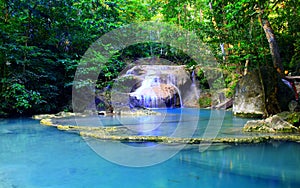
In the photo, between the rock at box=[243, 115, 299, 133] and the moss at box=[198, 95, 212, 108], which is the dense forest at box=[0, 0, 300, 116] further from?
the rock at box=[243, 115, 299, 133]

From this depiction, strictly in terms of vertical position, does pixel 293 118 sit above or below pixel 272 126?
above

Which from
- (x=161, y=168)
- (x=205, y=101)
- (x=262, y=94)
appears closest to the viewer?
(x=161, y=168)

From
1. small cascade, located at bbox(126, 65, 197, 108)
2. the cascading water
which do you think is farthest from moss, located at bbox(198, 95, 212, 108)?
the cascading water

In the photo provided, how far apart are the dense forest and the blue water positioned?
3.72 metres

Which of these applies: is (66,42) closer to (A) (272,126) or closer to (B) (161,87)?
(B) (161,87)

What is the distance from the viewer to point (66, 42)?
33.0 ft

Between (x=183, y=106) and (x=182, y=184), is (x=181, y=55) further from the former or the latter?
Answer: (x=182, y=184)

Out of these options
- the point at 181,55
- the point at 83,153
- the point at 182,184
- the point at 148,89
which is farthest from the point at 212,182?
the point at 181,55

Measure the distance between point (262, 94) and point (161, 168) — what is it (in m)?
5.06

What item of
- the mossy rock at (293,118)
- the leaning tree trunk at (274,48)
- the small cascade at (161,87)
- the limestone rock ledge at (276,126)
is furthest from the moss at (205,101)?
the limestone rock ledge at (276,126)

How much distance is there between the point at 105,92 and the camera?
9.43m

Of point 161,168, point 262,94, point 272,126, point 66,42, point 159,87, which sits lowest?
point 161,168

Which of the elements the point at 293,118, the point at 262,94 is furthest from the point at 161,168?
the point at 262,94

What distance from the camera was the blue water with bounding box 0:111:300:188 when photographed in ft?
7.42
